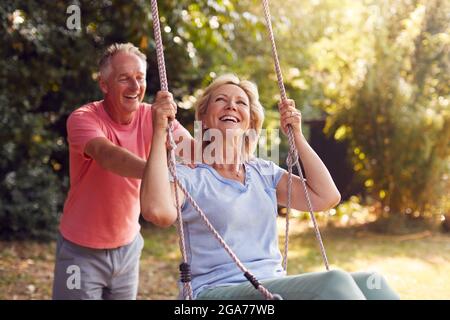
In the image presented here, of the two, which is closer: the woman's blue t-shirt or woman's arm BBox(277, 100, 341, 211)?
the woman's blue t-shirt

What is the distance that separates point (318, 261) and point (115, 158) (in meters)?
4.22

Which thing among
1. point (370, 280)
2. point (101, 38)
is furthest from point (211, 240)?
point (101, 38)

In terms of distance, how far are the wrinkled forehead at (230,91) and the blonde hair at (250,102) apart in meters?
0.01

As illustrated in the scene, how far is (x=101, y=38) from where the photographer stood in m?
7.11

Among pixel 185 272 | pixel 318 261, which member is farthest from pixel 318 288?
pixel 318 261

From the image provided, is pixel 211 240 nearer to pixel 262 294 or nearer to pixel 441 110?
pixel 262 294

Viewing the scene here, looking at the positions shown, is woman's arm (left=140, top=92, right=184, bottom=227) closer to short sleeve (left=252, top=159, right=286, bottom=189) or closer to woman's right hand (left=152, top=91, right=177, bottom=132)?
woman's right hand (left=152, top=91, right=177, bottom=132)

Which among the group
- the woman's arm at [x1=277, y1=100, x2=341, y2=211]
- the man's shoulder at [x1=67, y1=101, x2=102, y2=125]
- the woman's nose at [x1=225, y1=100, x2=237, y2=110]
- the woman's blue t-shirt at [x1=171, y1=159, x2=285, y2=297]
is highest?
the man's shoulder at [x1=67, y1=101, x2=102, y2=125]

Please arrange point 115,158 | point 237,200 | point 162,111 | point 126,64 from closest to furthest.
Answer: point 162,111 < point 237,200 < point 115,158 < point 126,64

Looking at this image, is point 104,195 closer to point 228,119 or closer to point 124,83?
point 124,83

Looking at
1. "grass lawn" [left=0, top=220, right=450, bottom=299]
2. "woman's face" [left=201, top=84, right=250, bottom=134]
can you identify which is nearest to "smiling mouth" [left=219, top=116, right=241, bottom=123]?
"woman's face" [left=201, top=84, right=250, bottom=134]

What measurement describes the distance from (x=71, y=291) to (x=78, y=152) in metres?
0.55

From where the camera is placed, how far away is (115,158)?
224 cm

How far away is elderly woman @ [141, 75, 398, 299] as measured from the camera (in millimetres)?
1811
